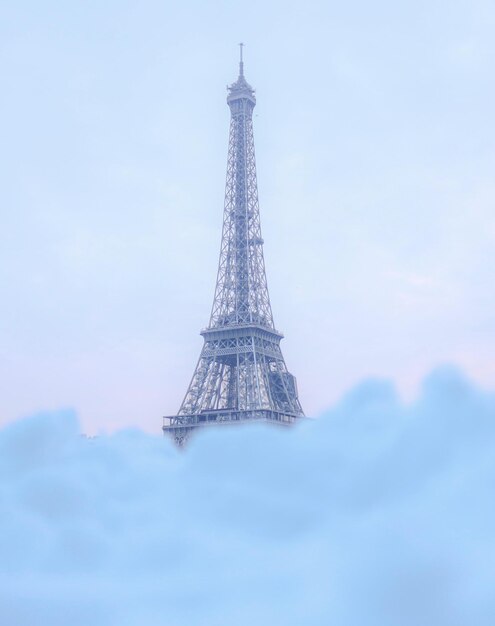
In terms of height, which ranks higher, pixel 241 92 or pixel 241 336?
pixel 241 92

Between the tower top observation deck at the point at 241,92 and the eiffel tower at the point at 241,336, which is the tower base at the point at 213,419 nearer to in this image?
the eiffel tower at the point at 241,336

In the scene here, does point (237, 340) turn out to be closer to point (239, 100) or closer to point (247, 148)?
point (247, 148)

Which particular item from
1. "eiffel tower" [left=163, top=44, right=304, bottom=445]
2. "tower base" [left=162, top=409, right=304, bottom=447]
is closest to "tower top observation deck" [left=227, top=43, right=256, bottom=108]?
"eiffel tower" [left=163, top=44, right=304, bottom=445]

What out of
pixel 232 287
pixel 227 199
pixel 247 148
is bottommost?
pixel 232 287

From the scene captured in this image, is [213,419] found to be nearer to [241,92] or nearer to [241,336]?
[241,336]

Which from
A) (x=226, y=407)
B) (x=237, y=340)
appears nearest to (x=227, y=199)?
(x=237, y=340)

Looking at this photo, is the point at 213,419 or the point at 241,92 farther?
the point at 241,92

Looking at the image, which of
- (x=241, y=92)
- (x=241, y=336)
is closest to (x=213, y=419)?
(x=241, y=336)

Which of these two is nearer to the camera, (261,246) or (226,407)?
(226,407)

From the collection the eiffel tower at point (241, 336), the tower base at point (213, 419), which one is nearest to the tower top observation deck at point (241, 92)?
the eiffel tower at point (241, 336)
